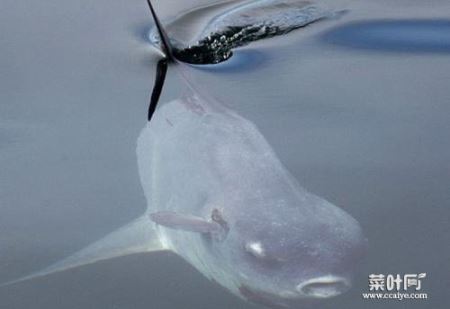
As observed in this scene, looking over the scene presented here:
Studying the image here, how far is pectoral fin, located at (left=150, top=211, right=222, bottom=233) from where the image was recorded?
2.29 m

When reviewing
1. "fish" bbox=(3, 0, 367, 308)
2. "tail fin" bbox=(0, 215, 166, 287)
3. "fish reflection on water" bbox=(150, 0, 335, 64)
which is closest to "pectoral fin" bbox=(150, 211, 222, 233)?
"fish" bbox=(3, 0, 367, 308)

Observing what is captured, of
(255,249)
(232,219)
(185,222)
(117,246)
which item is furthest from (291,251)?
(117,246)

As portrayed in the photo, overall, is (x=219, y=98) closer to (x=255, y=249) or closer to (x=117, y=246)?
(x=117, y=246)

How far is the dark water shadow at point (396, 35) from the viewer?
354cm

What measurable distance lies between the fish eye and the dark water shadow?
62.0 inches

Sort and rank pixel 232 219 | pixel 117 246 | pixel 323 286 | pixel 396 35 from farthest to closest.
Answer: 1. pixel 396 35
2. pixel 117 246
3. pixel 232 219
4. pixel 323 286

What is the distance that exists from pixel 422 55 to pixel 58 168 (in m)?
1.35

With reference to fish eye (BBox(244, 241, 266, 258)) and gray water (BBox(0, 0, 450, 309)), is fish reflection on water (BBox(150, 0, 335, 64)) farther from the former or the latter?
fish eye (BBox(244, 241, 266, 258))

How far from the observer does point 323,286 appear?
6.77ft

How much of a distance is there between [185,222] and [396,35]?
5.24 ft

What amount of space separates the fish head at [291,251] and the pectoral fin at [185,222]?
0.21 feet

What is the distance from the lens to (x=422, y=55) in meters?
3.47

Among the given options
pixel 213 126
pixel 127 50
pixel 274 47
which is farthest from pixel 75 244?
pixel 274 47

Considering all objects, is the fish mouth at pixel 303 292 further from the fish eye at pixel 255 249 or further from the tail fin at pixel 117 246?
the tail fin at pixel 117 246
